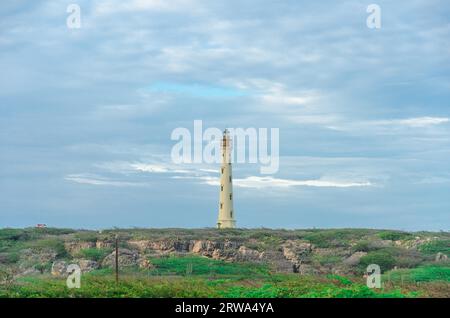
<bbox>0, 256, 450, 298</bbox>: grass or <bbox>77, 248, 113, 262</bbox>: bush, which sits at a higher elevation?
<bbox>77, 248, 113, 262</bbox>: bush

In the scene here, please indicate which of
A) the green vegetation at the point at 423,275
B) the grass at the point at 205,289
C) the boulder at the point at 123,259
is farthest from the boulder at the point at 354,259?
the boulder at the point at 123,259

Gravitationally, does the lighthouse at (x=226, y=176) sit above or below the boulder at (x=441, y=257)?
above

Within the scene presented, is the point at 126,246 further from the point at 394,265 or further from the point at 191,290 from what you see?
the point at 191,290

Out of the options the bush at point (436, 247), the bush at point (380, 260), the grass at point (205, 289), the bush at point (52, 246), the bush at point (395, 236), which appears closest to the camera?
the grass at point (205, 289)

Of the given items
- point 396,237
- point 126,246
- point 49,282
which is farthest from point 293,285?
point 396,237

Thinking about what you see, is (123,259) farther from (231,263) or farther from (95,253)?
(231,263)

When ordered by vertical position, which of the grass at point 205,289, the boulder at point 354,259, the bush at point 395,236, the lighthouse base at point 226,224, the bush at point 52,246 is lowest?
the grass at point 205,289

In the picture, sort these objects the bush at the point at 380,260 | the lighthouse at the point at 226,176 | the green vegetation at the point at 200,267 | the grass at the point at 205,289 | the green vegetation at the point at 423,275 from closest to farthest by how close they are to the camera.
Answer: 1. the grass at the point at 205,289
2. the green vegetation at the point at 423,275
3. the green vegetation at the point at 200,267
4. the bush at the point at 380,260
5. the lighthouse at the point at 226,176

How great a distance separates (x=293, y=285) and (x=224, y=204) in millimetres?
26336

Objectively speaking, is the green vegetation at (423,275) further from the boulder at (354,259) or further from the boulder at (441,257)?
the boulder at (441,257)

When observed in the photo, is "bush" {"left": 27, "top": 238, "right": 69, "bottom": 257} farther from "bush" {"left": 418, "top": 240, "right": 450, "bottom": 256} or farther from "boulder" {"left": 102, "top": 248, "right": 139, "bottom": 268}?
"bush" {"left": 418, "top": 240, "right": 450, "bottom": 256}

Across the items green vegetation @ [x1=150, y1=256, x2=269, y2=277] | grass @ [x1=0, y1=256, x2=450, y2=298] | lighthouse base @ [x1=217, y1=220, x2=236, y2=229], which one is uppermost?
lighthouse base @ [x1=217, y1=220, x2=236, y2=229]

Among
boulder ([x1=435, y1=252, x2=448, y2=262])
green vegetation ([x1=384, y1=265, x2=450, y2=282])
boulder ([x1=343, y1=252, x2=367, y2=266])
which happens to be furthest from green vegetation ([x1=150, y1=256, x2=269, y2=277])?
boulder ([x1=435, y1=252, x2=448, y2=262])

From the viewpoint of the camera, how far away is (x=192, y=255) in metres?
39.5
